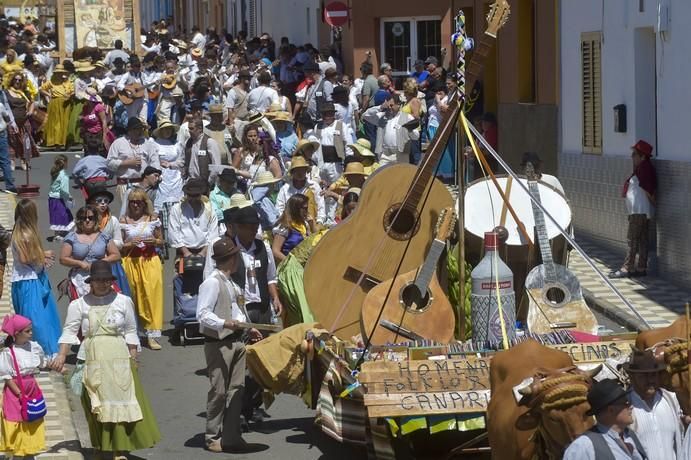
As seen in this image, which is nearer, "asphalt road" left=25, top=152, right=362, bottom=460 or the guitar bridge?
"asphalt road" left=25, top=152, right=362, bottom=460

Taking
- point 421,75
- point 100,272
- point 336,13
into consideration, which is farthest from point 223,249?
point 336,13

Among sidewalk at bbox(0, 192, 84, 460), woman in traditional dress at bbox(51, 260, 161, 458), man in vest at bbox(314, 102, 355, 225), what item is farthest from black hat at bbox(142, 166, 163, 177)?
woman in traditional dress at bbox(51, 260, 161, 458)

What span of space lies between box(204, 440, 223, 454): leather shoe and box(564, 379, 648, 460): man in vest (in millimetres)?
4978

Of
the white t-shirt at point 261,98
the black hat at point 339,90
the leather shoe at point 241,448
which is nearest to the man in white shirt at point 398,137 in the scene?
the black hat at point 339,90

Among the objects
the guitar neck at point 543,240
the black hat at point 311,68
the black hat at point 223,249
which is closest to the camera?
the guitar neck at point 543,240

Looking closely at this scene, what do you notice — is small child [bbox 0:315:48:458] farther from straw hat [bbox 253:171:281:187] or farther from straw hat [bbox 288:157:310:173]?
straw hat [bbox 253:171:281:187]

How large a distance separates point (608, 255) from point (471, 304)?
8903 millimetres

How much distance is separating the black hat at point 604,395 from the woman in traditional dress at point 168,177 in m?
12.8

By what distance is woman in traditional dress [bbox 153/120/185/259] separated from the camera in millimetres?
18984

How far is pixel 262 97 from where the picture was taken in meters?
24.9

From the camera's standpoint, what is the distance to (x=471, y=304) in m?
10.1

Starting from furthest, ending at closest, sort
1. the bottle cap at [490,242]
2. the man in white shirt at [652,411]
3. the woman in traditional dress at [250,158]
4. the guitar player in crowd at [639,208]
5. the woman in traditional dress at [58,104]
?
the woman in traditional dress at [58,104], the woman in traditional dress at [250,158], the guitar player in crowd at [639,208], the bottle cap at [490,242], the man in white shirt at [652,411]

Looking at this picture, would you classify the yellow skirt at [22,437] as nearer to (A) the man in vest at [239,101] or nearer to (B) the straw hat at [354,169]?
(B) the straw hat at [354,169]

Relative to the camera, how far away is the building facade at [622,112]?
16.8m
